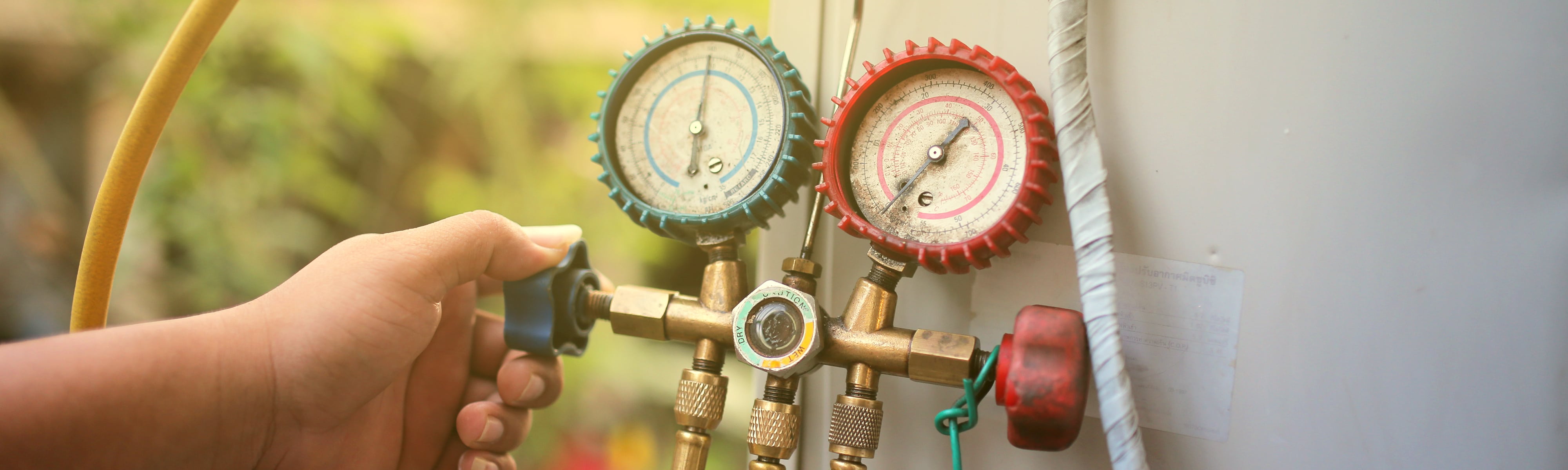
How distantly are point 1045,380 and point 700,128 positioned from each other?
1.02ft

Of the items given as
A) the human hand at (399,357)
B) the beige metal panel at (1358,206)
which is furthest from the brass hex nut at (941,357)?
the human hand at (399,357)

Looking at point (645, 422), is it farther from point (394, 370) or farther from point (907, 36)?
point (907, 36)

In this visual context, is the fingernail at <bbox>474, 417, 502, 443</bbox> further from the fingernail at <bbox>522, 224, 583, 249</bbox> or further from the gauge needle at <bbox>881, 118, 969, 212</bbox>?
the gauge needle at <bbox>881, 118, 969, 212</bbox>

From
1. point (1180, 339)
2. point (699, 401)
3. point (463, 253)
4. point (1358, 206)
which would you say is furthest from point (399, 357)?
point (1358, 206)

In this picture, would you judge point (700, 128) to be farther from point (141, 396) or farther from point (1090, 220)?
point (141, 396)

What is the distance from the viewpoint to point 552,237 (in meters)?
0.64

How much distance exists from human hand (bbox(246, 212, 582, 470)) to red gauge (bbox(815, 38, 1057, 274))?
28 centimetres

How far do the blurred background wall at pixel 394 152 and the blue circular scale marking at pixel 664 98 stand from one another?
1.49ft

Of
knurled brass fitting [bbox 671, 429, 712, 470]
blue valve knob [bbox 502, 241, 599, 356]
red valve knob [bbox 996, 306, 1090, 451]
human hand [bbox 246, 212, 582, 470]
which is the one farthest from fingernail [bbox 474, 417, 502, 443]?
red valve knob [bbox 996, 306, 1090, 451]

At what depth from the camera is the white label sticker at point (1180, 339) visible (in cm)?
48

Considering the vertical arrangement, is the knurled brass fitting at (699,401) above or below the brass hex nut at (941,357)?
below

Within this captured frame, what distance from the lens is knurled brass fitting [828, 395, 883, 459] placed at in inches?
19.2

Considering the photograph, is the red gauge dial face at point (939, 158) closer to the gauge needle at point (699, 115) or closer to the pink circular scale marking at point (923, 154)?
the pink circular scale marking at point (923, 154)

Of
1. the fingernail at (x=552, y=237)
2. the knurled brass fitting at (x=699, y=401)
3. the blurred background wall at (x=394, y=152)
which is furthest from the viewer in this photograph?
the blurred background wall at (x=394, y=152)
